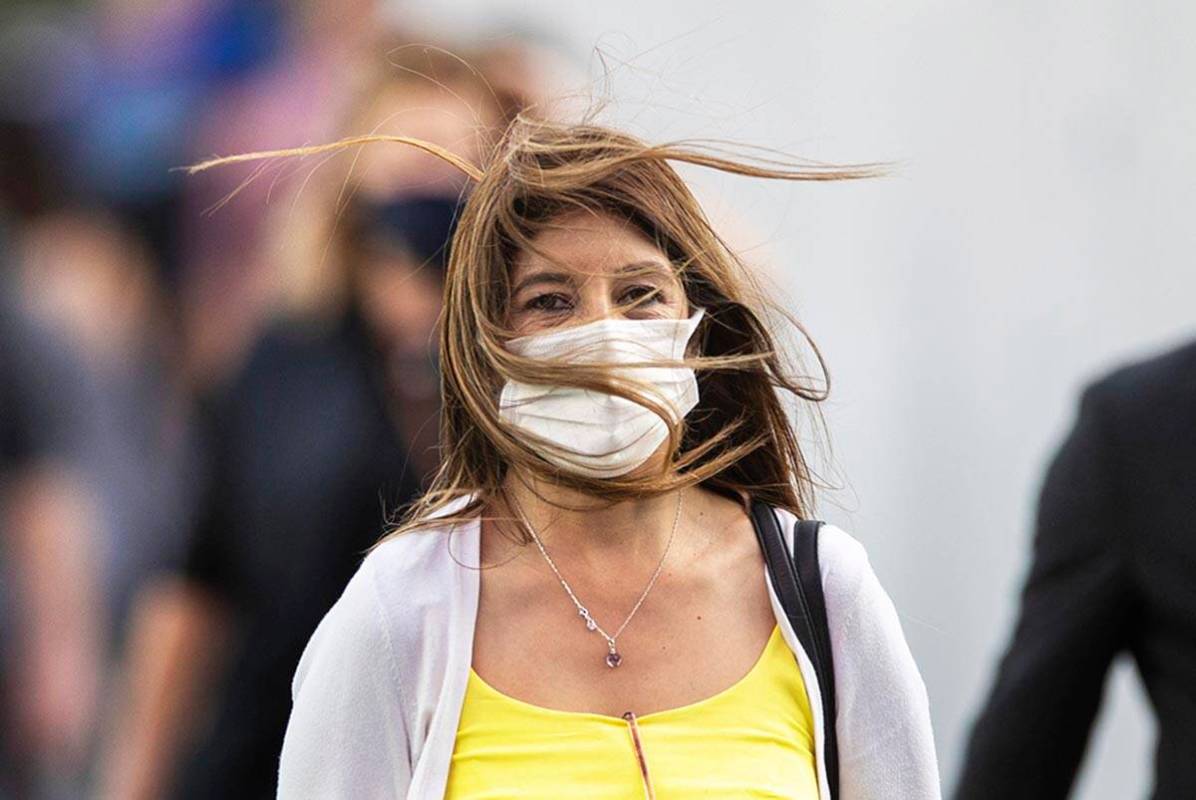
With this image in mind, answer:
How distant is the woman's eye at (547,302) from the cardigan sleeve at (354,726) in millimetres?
352

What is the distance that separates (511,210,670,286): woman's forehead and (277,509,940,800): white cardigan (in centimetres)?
29

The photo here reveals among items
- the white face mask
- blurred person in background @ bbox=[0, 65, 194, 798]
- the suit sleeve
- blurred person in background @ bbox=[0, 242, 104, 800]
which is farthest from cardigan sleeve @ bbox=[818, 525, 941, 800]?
blurred person in background @ bbox=[0, 242, 104, 800]

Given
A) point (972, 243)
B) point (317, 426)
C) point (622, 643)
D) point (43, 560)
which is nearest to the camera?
point (622, 643)

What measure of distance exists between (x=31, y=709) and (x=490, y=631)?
2.84m

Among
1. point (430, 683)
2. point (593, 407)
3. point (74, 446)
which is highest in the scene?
point (593, 407)

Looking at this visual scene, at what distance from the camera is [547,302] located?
110 inches

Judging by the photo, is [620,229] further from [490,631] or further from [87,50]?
[87,50]

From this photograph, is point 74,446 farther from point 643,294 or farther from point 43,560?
point 643,294

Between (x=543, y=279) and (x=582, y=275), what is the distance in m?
0.04

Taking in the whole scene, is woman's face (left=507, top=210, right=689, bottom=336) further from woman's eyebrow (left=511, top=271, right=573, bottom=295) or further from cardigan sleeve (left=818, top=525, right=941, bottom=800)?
cardigan sleeve (left=818, top=525, right=941, bottom=800)

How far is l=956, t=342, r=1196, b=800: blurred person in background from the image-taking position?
2.40m

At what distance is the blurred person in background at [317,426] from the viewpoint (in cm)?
396

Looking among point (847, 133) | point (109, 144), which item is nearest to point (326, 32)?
point (109, 144)

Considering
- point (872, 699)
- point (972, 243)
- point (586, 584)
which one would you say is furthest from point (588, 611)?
point (972, 243)
